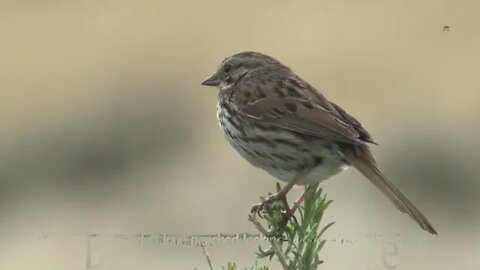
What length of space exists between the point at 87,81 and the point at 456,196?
678cm

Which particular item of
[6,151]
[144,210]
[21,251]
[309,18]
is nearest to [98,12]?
[309,18]

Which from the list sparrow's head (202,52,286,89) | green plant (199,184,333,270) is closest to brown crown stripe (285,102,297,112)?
sparrow's head (202,52,286,89)

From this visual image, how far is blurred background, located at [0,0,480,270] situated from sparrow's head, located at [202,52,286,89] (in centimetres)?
111

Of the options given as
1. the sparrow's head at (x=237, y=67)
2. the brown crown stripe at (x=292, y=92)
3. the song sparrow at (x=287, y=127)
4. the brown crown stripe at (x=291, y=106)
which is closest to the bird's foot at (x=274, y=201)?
the song sparrow at (x=287, y=127)

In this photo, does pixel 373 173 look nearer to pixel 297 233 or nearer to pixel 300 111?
pixel 300 111

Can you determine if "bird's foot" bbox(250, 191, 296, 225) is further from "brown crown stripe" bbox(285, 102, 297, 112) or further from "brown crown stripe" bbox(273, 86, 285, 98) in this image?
"brown crown stripe" bbox(273, 86, 285, 98)

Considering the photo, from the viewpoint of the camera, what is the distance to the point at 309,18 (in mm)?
22547

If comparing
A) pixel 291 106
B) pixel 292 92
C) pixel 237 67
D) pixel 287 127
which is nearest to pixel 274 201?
pixel 287 127

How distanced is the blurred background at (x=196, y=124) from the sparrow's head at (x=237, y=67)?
1.11m

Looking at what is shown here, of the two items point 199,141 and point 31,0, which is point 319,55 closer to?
point 199,141

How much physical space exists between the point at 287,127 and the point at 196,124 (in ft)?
32.7

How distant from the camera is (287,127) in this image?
21.0 ft

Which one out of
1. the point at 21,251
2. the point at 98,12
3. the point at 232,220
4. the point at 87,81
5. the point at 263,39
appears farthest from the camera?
the point at 98,12

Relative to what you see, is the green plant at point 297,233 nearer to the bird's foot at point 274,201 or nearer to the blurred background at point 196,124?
the bird's foot at point 274,201
